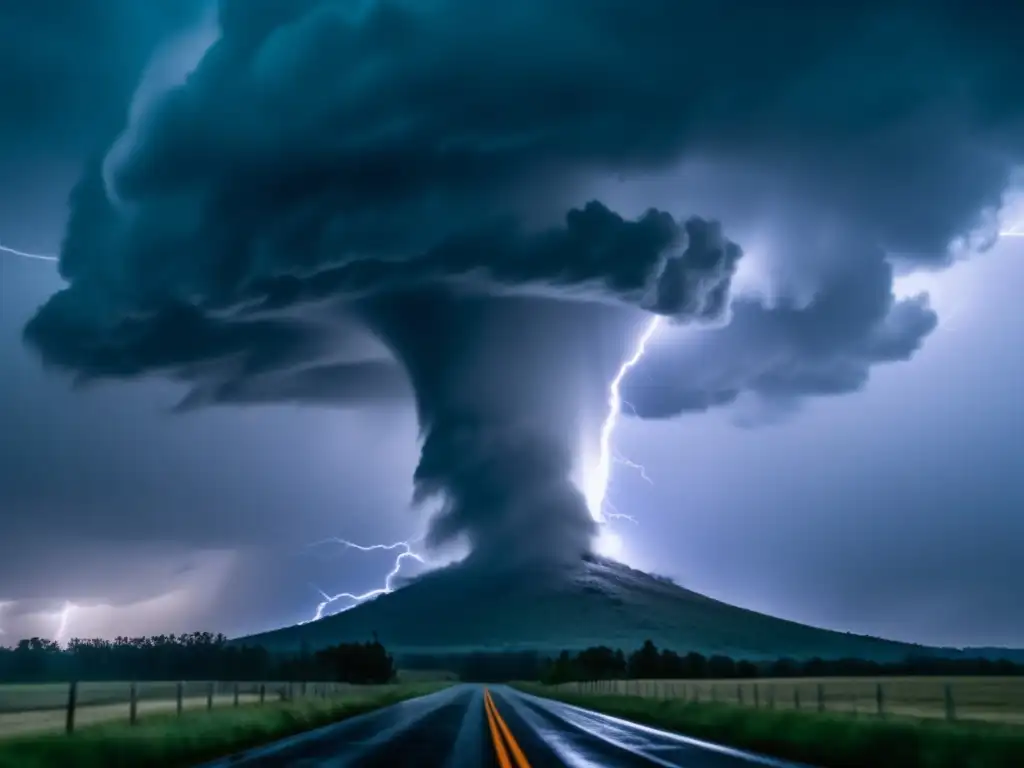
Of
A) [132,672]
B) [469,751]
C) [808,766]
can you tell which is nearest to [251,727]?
[469,751]

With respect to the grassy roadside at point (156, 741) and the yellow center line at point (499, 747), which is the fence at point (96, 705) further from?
the yellow center line at point (499, 747)

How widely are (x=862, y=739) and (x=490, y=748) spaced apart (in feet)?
33.1

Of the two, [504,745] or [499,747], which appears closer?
[499,747]

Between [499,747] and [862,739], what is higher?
[862,739]

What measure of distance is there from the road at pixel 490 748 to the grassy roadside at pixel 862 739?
1.66 metres

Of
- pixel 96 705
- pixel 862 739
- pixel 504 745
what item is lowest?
pixel 504 745

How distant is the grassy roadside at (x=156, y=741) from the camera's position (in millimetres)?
23266

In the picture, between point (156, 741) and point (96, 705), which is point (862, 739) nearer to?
point (156, 741)

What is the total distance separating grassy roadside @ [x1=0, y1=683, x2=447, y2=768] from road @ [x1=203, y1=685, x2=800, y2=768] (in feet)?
4.11

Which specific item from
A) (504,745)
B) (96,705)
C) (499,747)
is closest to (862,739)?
(499,747)

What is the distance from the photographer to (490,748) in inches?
1247

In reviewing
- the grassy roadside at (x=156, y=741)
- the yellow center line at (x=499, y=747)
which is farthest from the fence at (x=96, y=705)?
the yellow center line at (x=499, y=747)

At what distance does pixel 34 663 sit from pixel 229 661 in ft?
97.3

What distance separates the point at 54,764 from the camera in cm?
2253
